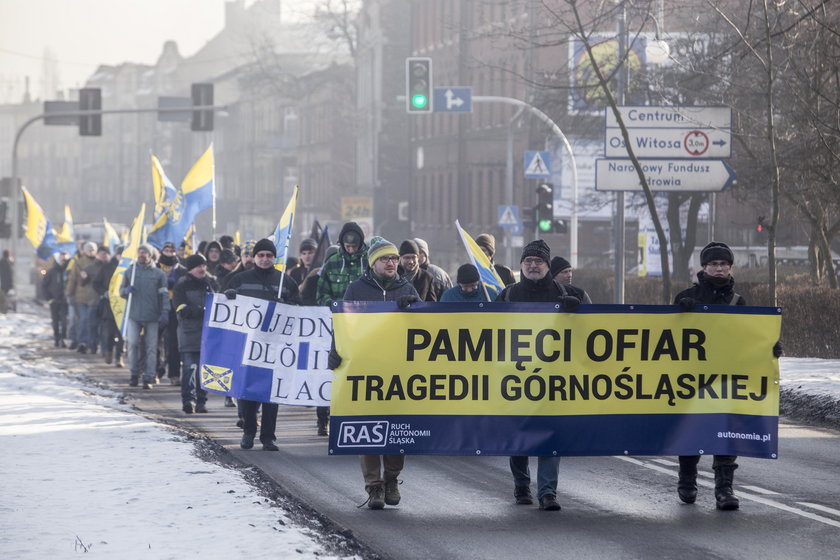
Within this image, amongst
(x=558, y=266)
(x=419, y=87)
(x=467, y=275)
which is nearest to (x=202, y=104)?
(x=419, y=87)

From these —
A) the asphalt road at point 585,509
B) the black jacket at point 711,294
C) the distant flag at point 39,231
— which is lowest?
the asphalt road at point 585,509

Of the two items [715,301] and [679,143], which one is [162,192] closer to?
[679,143]

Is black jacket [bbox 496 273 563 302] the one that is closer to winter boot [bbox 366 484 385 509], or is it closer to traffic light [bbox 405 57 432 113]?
winter boot [bbox 366 484 385 509]

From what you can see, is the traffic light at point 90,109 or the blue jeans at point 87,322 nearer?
the blue jeans at point 87,322

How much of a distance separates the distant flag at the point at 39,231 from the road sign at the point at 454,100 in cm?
1009

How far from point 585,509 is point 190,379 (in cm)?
768

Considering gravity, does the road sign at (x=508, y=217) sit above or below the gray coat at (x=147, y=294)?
above

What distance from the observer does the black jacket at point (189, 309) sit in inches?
670

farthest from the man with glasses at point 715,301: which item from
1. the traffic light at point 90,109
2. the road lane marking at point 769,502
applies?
the traffic light at point 90,109

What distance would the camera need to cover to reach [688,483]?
1047cm

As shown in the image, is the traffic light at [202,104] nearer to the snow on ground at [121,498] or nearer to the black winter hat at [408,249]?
the snow on ground at [121,498]

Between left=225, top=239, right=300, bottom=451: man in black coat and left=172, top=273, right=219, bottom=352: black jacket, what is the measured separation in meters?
3.08

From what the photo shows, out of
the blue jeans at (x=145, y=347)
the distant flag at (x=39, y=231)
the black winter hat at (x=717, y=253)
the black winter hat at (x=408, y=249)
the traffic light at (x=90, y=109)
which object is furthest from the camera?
the traffic light at (x=90, y=109)

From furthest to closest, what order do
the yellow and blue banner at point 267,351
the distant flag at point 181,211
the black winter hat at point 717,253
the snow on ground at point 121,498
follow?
the distant flag at point 181,211 → the yellow and blue banner at point 267,351 → the black winter hat at point 717,253 → the snow on ground at point 121,498
